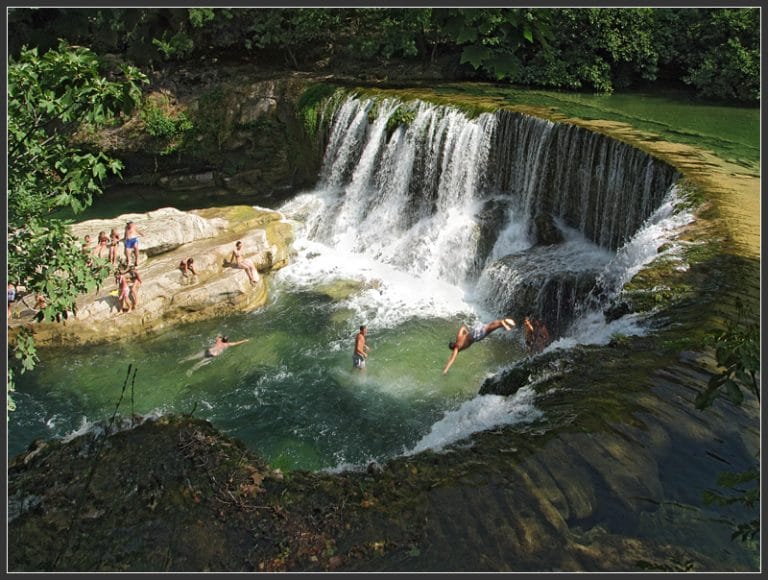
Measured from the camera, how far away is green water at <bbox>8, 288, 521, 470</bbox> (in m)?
8.61

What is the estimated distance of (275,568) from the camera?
4.24 metres

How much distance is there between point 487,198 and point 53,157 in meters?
10.6

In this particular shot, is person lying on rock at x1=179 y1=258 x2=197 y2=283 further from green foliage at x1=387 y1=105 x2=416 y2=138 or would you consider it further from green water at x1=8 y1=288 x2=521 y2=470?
green foliage at x1=387 y1=105 x2=416 y2=138

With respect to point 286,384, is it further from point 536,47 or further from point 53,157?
point 536,47

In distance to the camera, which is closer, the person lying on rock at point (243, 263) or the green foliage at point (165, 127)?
the person lying on rock at point (243, 263)

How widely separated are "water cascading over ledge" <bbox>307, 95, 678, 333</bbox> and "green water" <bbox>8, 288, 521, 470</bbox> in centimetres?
186

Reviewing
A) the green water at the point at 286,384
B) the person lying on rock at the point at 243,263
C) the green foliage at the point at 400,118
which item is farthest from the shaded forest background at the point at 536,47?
the green water at the point at 286,384

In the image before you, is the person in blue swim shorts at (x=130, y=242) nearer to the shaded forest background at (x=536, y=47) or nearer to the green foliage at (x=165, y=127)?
the shaded forest background at (x=536, y=47)

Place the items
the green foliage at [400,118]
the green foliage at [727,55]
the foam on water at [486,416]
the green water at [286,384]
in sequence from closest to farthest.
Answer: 1. the foam on water at [486,416]
2. the green water at [286,384]
3. the green foliage at [400,118]
4. the green foliage at [727,55]

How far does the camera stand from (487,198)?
1423 cm

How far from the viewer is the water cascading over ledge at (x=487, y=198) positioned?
37.1ft

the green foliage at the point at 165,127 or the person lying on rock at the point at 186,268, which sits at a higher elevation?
the green foliage at the point at 165,127

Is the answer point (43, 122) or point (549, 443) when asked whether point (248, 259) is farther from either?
point (549, 443)

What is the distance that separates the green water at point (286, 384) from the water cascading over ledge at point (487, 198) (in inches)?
73.1
